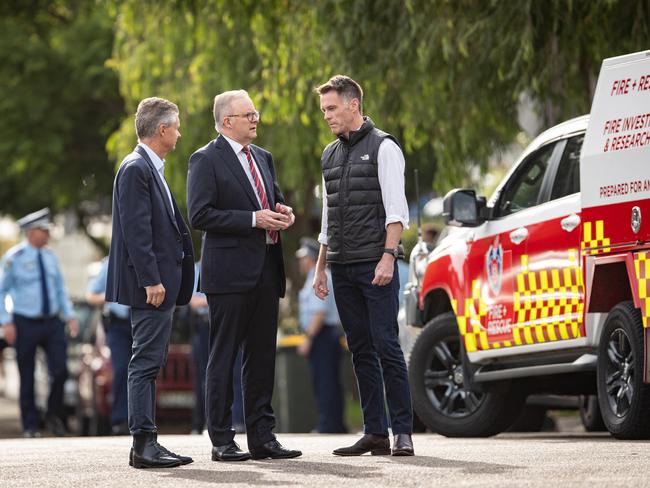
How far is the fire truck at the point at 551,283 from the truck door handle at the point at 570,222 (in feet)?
0.03

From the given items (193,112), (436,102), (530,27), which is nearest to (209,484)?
(530,27)

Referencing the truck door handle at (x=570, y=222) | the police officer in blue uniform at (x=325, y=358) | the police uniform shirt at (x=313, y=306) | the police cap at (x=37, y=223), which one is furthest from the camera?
the police officer in blue uniform at (x=325, y=358)

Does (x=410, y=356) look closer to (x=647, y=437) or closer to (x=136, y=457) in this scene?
(x=647, y=437)

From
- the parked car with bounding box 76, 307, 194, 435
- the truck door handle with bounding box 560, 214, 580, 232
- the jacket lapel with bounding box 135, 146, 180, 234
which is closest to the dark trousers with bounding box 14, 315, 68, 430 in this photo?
the parked car with bounding box 76, 307, 194, 435

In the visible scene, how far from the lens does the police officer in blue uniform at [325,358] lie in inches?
679

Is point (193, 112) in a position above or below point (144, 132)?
above

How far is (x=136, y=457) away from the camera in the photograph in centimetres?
873

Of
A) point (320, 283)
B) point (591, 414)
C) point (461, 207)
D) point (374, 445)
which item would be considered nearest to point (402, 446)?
point (374, 445)

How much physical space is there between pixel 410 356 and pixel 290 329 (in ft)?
44.8

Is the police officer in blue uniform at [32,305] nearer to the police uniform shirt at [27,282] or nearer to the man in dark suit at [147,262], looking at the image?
the police uniform shirt at [27,282]

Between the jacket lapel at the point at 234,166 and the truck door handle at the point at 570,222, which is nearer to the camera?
the jacket lapel at the point at 234,166

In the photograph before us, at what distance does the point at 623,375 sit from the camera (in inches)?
395

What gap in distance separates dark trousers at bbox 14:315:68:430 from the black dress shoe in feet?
23.5

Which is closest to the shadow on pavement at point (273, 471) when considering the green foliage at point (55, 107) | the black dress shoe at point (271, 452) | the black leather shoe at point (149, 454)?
the black leather shoe at point (149, 454)
